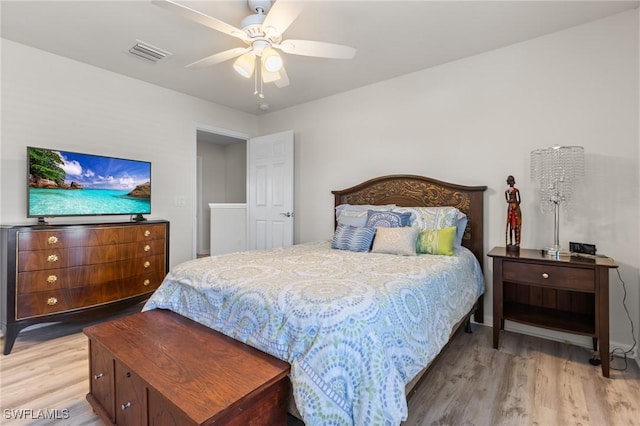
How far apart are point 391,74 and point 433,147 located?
93cm

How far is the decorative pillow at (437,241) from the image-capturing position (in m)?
2.51

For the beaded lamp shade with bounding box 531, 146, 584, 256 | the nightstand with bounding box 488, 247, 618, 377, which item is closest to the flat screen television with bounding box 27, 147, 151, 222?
the nightstand with bounding box 488, 247, 618, 377

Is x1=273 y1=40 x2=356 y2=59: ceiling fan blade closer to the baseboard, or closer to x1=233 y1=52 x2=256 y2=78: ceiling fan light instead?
x1=233 y1=52 x2=256 y2=78: ceiling fan light

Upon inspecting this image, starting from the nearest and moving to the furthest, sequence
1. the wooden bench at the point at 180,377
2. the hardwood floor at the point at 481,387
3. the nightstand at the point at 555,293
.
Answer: the wooden bench at the point at 180,377
the hardwood floor at the point at 481,387
the nightstand at the point at 555,293

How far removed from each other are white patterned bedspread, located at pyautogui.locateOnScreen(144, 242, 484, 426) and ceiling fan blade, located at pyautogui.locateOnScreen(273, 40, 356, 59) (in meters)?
1.45

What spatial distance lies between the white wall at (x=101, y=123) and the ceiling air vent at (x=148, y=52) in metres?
0.65

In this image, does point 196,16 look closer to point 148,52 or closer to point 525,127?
point 148,52

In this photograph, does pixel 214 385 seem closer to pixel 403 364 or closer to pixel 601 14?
pixel 403 364

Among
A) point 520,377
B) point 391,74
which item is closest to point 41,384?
point 520,377

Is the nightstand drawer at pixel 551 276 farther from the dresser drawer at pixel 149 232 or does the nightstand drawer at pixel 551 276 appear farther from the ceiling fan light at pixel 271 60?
the dresser drawer at pixel 149 232

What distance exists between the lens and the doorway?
20.1 ft

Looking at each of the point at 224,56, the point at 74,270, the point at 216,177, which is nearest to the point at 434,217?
the point at 224,56

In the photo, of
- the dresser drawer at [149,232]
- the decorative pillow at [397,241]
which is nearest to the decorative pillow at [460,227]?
the decorative pillow at [397,241]

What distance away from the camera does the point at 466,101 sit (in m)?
3.02
